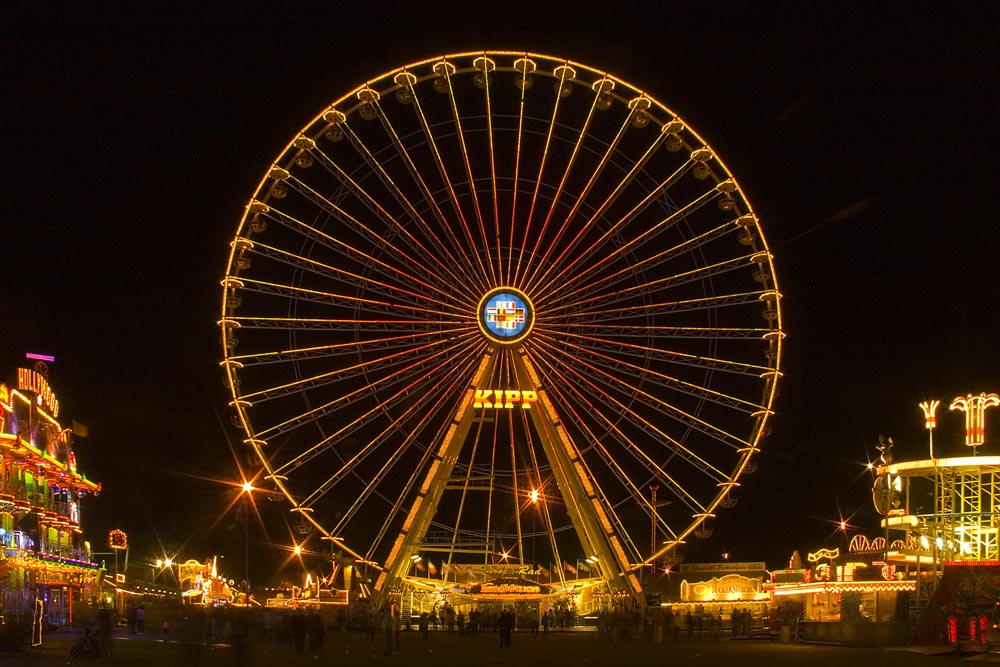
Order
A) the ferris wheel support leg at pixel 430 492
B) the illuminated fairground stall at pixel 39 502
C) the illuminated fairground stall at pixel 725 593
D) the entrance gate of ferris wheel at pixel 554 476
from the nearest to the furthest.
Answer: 1. the ferris wheel support leg at pixel 430 492
2. the entrance gate of ferris wheel at pixel 554 476
3. the illuminated fairground stall at pixel 39 502
4. the illuminated fairground stall at pixel 725 593

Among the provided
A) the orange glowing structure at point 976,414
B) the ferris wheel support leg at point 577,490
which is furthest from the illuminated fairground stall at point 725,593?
the orange glowing structure at point 976,414

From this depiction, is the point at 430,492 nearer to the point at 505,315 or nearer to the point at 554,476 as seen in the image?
the point at 554,476

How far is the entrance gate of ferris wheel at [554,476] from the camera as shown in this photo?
1495 inches

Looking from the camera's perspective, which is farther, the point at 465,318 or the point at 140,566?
the point at 140,566

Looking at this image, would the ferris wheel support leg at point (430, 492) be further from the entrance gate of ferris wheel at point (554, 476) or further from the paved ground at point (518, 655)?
the paved ground at point (518, 655)

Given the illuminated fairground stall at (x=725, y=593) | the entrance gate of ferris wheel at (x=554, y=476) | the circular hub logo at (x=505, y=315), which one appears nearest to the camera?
the circular hub logo at (x=505, y=315)

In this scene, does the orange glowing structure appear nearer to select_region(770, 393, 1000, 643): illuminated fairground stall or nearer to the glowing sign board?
select_region(770, 393, 1000, 643): illuminated fairground stall

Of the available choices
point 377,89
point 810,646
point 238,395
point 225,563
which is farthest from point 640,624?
point 225,563

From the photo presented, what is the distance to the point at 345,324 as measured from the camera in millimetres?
35812

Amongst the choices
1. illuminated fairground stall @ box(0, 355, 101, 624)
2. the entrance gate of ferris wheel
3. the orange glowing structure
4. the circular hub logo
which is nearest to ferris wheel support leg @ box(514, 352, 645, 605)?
the entrance gate of ferris wheel

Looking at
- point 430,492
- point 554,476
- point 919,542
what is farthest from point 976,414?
point 430,492

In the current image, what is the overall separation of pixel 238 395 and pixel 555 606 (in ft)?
57.1

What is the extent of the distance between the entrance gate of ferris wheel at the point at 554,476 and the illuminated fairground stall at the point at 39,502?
10691mm

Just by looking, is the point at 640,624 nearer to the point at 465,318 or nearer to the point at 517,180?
the point at 465,318
